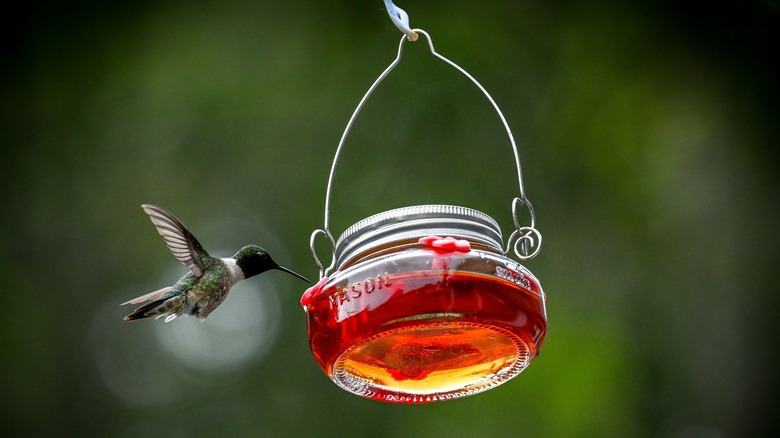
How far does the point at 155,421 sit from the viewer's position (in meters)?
7.22

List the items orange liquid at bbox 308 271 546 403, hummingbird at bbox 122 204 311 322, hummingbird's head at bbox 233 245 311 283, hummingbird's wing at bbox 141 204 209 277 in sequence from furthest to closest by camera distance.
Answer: hummingbird's head at bbox 233 245 311 283 < hummingbird at bbox 122 204 311 322 < hummingbird's wing at bbox 141 204 209 277 < orange liquid at bbox 308 271 546 403

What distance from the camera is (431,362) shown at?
2.72 metres

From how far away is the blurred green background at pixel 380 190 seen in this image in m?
6.76

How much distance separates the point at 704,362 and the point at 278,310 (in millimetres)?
2862

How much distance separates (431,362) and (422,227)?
35 centimetres

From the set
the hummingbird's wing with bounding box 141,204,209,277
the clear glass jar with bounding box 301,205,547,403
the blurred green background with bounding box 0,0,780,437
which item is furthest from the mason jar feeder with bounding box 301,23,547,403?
the blurred green background with bounding box 0,0,780,437

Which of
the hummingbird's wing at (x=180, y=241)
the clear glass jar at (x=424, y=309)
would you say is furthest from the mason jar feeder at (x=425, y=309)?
the hummingbird's wing at (x=180, y=241)

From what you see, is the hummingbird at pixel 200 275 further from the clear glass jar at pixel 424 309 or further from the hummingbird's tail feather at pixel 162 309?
the clear glass jar at pixel 424 309

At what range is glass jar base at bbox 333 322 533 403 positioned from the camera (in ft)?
8.58

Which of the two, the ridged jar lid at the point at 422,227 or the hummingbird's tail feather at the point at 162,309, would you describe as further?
the hummingbird's tail feather at the point at 162,309

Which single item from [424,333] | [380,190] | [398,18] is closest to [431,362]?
[424,333]

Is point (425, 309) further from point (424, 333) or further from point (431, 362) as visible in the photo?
point (431, 362)

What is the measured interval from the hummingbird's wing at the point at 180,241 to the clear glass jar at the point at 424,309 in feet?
2.90

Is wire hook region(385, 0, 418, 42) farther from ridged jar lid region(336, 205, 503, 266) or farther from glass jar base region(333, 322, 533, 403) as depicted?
glass jar base region(333, 322, 533, 403)
